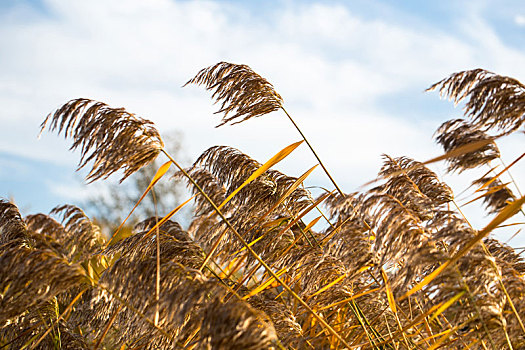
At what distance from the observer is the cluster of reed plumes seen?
192 centimetres

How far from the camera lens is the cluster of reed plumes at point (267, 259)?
1.92m

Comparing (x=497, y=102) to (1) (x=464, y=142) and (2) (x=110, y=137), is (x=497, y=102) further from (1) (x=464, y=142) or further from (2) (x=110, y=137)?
(2) (x=110, y=137)

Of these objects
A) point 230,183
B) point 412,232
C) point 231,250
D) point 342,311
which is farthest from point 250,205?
point 412,232

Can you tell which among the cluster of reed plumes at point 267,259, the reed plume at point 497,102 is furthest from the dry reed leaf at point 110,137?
the reed plume at point 497,102

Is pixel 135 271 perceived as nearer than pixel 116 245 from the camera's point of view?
Yes

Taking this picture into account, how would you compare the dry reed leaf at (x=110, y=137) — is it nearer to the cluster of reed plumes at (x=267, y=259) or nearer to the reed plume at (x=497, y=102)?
the cluster of reed plumes at (x=267, y=259)

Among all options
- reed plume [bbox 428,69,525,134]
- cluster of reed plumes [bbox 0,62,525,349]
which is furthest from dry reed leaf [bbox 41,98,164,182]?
reed plume [bbox 428,69,525,134]

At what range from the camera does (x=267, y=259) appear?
303cm

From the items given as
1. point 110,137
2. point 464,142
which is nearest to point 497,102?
point 464,142

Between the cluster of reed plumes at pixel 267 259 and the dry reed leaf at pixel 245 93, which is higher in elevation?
the dry reed leaf at pixel 245 93

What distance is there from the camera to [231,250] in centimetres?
324

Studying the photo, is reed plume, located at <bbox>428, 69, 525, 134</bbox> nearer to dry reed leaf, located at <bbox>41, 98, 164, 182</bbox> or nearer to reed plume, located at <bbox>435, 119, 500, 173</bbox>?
reed plume, located at <bbox>435, 119, 500, 173</bbox>

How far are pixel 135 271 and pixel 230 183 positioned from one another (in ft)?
3.44

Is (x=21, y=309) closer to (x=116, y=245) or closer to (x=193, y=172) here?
(x=116, y=245)
